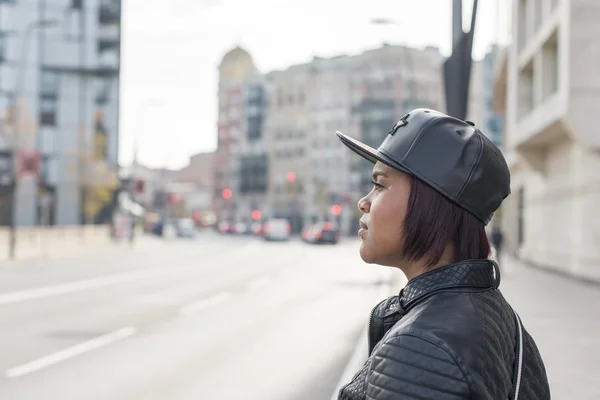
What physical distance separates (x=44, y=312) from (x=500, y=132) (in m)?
49.3

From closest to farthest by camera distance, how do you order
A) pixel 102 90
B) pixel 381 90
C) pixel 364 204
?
pixel 364 204, pixel 102 90, pixel 381 90

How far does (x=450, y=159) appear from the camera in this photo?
197 centimetres

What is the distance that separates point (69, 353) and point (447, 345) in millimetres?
9950

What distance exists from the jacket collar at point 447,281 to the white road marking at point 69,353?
326 inches

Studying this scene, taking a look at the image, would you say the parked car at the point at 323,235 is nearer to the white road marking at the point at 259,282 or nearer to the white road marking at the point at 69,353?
the white road marking at the point at 259,282

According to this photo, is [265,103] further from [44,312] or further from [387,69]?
[44,312]

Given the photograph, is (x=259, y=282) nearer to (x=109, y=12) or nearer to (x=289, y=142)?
(x=109, y=12)

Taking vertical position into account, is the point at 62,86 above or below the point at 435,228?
above

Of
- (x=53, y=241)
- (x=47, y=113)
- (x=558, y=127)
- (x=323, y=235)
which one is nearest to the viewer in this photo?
(x=558, y=127)

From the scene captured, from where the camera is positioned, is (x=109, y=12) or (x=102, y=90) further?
(x=102, y=90)

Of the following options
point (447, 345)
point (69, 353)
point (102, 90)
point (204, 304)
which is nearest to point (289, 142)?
point (102, 90)

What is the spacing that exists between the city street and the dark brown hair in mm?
6559

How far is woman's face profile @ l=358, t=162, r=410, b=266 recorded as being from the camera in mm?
2018

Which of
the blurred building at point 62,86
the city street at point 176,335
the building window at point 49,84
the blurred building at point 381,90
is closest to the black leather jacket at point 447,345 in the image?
the city street at point 176,335
